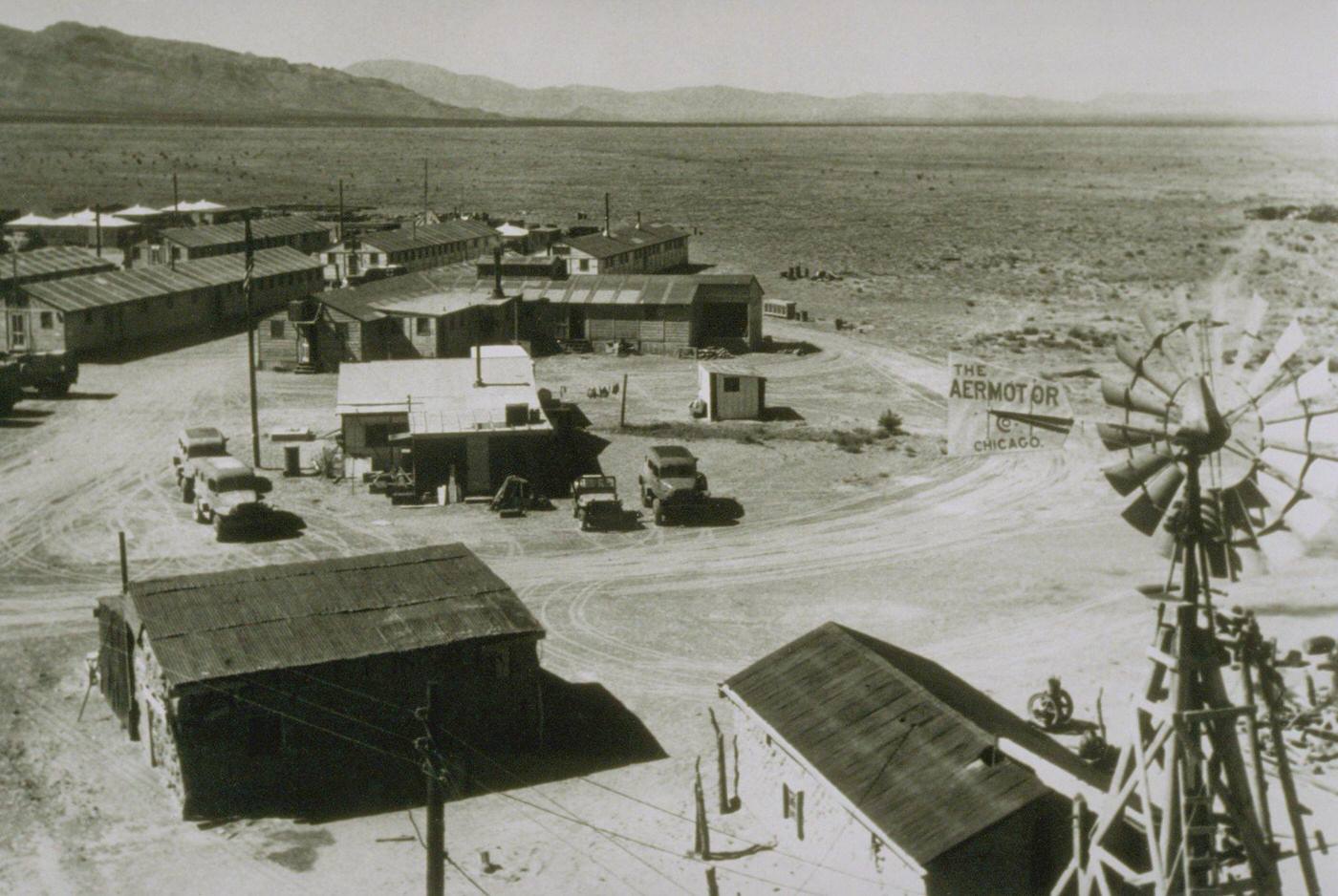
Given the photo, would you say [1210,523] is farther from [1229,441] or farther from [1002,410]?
[1002,410]

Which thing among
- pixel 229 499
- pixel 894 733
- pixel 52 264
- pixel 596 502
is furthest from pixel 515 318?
pixel 894 733

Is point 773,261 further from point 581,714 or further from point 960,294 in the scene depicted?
point 581,714

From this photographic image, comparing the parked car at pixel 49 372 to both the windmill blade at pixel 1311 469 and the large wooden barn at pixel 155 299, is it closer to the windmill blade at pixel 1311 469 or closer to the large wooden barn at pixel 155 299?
the large wooden barn at pixel 155 299

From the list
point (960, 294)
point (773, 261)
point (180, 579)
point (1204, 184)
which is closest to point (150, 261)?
point (773, 261)

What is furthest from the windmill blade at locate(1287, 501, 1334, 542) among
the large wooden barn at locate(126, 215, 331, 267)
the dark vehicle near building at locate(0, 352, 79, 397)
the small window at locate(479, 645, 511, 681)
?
the large wooden barn at locate(126, 215, 331, 267)

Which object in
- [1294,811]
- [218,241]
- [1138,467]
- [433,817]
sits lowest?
[433,817]

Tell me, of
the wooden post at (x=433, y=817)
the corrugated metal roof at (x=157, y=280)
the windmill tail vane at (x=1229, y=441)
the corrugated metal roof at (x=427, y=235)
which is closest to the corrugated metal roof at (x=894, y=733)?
the wooden post at (x=433, y=817)
